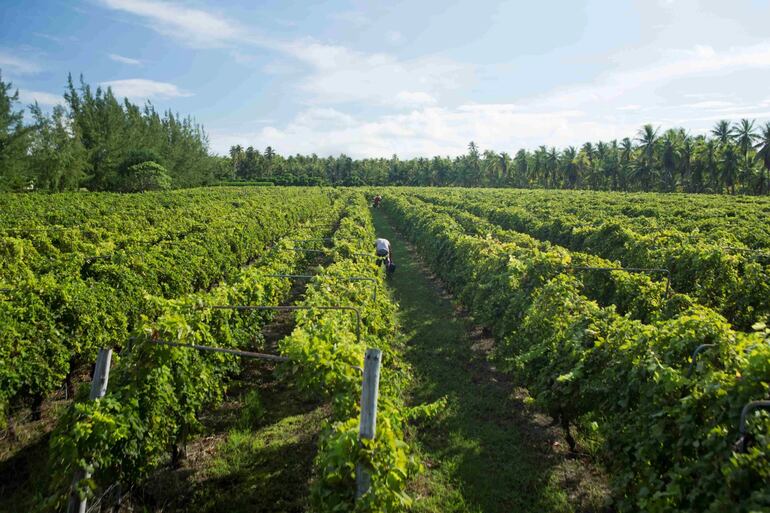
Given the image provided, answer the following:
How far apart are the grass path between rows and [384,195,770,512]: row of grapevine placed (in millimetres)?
773

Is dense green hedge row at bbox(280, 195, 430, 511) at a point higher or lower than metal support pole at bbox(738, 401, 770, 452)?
lower

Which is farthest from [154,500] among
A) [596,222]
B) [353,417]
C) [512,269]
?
[596,222]

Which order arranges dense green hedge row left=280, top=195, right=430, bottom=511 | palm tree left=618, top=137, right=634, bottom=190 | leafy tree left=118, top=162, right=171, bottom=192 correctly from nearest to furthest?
dense green hedge row left=280, top=195, right=430, bottom=511, leafy tree left=118, top=162, right=171, bottom=192, palm tree left=618, top=137, right=634, bottom=190

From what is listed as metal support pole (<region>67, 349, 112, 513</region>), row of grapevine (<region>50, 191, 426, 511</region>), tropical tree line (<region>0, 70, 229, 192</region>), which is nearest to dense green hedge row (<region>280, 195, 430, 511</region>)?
row of grapevine (<region>50, 191, 426, 511</region>)

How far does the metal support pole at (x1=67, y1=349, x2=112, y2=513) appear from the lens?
174 inches

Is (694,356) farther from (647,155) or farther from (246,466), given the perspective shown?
(647,155)

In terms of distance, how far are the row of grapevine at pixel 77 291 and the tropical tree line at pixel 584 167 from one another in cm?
7114

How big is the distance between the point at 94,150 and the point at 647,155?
84.3m

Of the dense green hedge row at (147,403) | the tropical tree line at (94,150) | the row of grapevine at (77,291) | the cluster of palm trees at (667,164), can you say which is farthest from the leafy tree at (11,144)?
the cluster of palm trees at (667,164)

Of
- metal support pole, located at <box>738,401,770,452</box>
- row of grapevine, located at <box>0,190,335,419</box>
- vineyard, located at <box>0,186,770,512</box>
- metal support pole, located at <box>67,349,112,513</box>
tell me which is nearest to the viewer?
metal support pole, located at <box>738,401,770,452</box>

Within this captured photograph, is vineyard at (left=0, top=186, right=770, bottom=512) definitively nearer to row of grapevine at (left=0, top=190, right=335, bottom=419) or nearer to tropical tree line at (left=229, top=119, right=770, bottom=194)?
row of grapevine at (left=0, top=190, right=335, bottom=419)

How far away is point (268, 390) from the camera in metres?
9.33

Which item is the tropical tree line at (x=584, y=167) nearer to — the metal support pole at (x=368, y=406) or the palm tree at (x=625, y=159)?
the palm tree at (x=625, y=159)

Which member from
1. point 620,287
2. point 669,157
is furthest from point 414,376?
point 669,157
